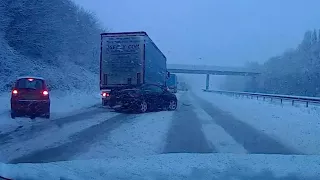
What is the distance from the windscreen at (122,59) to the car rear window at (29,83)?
250 inches

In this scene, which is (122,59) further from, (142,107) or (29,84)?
(29,84)

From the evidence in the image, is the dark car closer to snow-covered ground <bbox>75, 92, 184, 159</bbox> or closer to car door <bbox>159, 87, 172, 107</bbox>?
car door <bbox>159, 87, 172, 107</bbox>

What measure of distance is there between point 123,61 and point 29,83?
681 cm

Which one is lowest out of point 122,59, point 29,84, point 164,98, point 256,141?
point 256,141

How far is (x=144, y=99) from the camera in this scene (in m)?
22.0

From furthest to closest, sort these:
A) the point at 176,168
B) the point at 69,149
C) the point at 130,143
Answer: the point at 130,143 → the point at 69,149 → the point at 176,168

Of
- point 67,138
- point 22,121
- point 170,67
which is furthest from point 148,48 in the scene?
point 170,67

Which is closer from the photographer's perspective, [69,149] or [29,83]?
[69,149]

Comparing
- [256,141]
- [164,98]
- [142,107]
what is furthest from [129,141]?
[164,98]

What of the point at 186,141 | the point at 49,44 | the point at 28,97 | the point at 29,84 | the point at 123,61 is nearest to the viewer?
the point at 186,141

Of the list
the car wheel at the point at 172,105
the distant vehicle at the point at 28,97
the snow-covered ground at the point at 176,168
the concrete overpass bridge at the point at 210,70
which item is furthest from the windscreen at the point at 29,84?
the concrete overpass bridge at the point at 210,70

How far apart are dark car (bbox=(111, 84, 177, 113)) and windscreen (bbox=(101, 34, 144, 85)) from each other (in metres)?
0.77

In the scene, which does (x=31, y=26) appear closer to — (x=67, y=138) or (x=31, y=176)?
(x=67, y=138)

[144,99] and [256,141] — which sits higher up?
[144,99]
